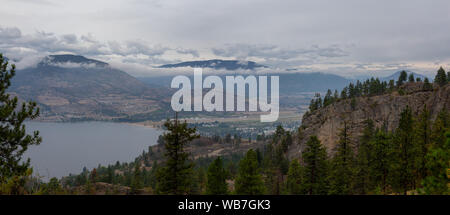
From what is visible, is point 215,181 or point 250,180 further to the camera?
point 215,181

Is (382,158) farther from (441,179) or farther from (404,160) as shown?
(441,179)

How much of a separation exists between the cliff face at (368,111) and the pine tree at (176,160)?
6211cm

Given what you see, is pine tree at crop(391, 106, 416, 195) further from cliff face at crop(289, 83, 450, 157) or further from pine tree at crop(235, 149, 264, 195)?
cliff face at crop(289, 83, 450, 157)

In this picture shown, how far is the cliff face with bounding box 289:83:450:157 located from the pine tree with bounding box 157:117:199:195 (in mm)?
62112

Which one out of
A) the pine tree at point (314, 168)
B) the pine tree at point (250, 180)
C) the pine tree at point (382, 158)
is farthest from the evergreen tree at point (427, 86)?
the pine tree at point (250, 180)

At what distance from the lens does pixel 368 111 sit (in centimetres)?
8469

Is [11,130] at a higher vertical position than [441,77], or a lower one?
lower

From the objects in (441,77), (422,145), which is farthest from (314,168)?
(441,77)

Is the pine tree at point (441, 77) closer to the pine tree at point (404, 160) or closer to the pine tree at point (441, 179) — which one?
the pine tree at point (404, 160)

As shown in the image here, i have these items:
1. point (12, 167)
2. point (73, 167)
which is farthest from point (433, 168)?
point (73, 167)

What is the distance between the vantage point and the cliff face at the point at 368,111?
7444 centimetres

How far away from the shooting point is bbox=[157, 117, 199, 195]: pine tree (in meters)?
19.2

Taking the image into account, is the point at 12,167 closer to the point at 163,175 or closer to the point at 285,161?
the point at 163,175

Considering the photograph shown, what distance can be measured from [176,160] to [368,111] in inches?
3200
